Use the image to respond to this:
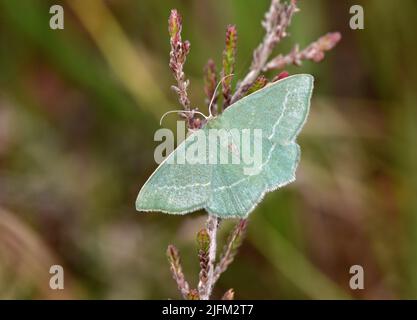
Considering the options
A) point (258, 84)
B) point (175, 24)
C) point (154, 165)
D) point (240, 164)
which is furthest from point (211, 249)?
point (154, 165)

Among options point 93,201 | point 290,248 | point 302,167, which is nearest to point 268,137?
point 290,248

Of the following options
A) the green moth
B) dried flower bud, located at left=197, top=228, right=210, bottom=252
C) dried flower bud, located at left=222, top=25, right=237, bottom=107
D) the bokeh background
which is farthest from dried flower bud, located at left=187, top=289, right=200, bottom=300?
the bokeh background

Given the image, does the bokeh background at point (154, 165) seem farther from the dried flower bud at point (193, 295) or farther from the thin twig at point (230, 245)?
the dried flower bud at point (193, 295)

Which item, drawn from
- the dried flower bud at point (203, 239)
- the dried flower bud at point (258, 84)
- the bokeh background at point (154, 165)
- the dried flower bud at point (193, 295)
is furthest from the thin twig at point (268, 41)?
the bokeh background at point (154, 165)

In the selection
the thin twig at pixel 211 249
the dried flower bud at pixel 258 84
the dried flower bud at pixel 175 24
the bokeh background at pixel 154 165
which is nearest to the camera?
the dried flower bud at pixel 175 24

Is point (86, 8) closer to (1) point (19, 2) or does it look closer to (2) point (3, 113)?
(1) point (19, 2)

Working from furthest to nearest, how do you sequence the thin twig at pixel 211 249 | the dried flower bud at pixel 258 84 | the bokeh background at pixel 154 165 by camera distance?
the bokeh background at pixel 154 165 → the dried flower bud at pixel 258 84 → the thin twig at pixel 211 249

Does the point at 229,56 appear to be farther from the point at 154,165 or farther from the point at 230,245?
the point at 154,165
